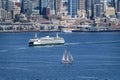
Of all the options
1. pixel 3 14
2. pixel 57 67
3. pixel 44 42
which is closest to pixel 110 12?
pixel 3 14

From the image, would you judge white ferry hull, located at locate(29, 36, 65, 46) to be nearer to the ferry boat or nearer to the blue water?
the ferry boat

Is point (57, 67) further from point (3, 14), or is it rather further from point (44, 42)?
point (3, 14)

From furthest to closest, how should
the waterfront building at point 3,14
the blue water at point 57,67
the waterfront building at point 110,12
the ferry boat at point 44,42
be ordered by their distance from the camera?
1. the waterfront building at point 110,12
2. the waterfront building at point 3,14
3. the ferry boat at point 44,42
4. the blue water at point 57,67

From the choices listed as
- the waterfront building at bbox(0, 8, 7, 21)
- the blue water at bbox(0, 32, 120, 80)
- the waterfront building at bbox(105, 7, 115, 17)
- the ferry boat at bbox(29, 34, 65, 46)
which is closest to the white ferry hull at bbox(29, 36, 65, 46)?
the ferry boat at bbox(29, 34, 65, 46)

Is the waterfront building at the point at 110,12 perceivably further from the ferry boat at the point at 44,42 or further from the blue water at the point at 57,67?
the blue water at the point at 57,67

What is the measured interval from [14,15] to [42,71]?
5296 inches

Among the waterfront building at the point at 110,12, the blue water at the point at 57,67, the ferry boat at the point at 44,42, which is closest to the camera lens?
the blue water at the point at 57,67

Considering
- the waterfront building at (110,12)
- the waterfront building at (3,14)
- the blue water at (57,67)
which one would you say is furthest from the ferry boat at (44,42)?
the waterfront building at (110,12)

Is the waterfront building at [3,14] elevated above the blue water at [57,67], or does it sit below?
above

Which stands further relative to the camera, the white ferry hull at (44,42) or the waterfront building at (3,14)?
the waterfront building at (3,14)

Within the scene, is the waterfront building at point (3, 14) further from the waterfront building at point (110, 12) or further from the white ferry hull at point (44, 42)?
the white ferry hull at point (44, 42)

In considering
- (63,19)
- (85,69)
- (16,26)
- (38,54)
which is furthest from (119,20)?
(85,69)

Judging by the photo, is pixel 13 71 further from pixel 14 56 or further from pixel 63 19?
pixel 63 19

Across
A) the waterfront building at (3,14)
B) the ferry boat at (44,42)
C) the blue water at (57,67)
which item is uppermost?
the waterfront building at (3,14)
